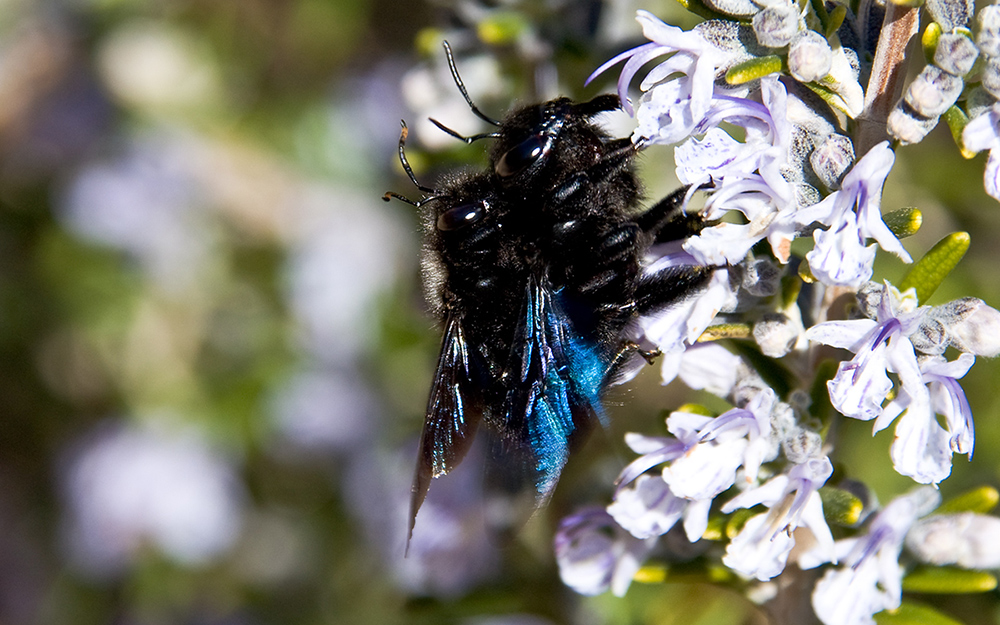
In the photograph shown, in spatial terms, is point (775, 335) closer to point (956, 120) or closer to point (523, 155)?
point (956, 120)

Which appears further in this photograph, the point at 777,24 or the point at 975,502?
the point at 975,502

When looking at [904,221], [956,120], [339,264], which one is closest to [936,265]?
[904,221]

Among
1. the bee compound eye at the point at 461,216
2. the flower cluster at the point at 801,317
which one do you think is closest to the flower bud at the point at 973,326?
the flower cluster at the point at 801,317

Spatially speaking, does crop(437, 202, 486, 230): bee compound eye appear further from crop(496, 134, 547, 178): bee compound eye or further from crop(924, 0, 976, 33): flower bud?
crop(924, 0, 976, 33): flower bud

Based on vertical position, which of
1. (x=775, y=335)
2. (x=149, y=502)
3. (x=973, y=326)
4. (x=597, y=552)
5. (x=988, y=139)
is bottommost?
(x=149, y=502)

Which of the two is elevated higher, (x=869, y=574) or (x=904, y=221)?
(x=904, y=221)

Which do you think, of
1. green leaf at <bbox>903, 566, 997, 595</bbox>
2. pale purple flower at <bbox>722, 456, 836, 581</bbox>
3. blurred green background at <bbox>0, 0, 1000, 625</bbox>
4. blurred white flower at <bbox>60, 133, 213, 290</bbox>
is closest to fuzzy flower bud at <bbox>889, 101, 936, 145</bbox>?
pale purple flower at <bbox>722, 456, 836, 581</bbox>

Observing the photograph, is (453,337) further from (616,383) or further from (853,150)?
(853,150)
